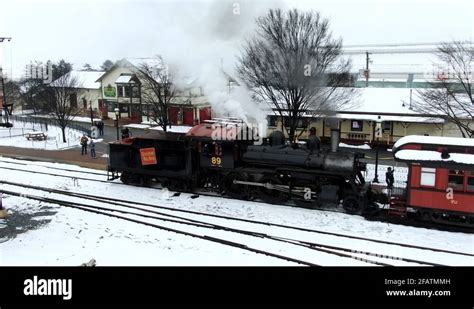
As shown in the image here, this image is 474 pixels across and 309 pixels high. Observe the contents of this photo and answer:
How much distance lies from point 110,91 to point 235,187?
35.2 meters

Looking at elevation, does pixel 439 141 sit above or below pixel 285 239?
above

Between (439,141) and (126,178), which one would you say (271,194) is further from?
(126,178)

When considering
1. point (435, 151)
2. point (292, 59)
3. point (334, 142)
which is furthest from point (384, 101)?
point (435, 151)

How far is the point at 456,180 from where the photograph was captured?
13961 millimetres

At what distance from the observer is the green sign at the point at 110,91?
1929 inches

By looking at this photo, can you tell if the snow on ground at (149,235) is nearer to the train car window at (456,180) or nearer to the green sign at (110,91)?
the train car window at (456,180)

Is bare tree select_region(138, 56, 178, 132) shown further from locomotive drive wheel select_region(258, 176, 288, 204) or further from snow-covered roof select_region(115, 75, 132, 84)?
locomotive drive wheel select_region(258, 176, 288, 204)

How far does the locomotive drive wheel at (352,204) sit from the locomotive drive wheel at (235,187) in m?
4.08

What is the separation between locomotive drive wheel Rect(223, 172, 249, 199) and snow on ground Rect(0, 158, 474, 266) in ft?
1.52

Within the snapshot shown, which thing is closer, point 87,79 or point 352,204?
point 352,204

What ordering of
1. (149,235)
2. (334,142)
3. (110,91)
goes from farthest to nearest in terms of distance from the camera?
(110,91) → (334,142) → (149,235)

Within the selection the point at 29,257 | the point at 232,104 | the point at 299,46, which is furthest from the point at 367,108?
the point at 29,257

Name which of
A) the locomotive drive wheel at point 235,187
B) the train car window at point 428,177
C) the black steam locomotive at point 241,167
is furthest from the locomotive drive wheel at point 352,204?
the locomotive drive wheel at point 235,187

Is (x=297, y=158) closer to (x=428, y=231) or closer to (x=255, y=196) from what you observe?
(x=255, y=196)
